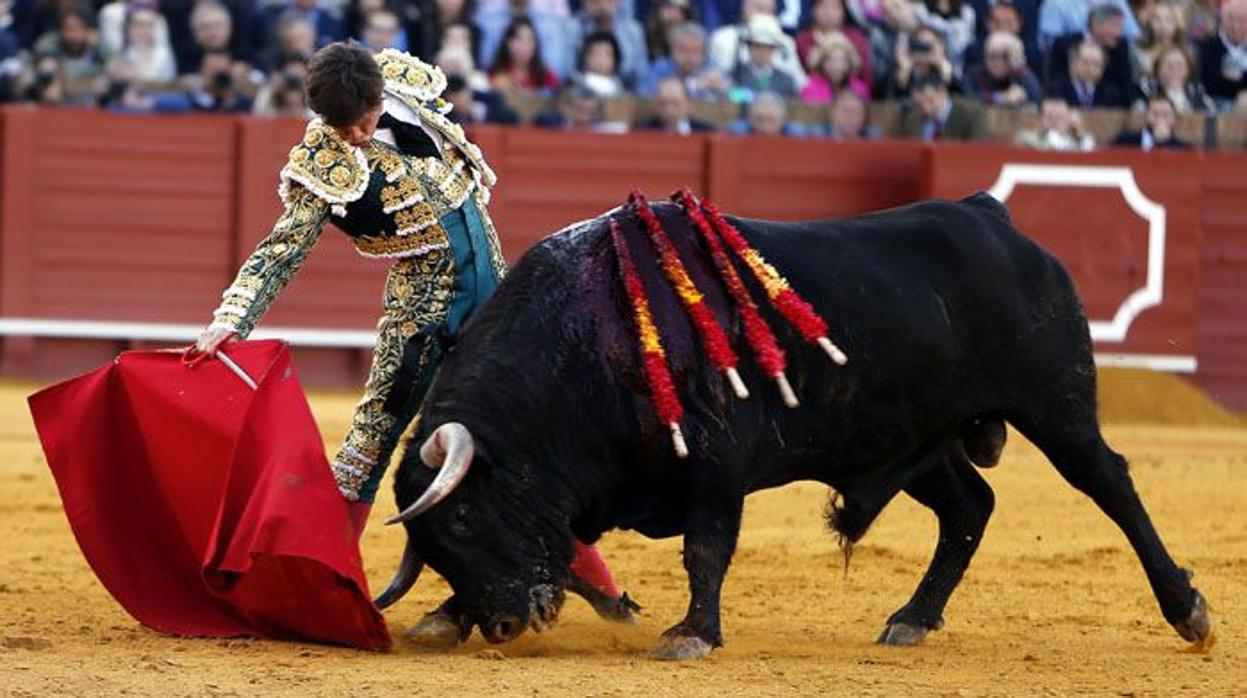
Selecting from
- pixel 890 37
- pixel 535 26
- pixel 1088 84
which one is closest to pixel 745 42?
pixel 890 37

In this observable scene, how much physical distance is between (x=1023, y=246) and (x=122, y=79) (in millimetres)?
6673

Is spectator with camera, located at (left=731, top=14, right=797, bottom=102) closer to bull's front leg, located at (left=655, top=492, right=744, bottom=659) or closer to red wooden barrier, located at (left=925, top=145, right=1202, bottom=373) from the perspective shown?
red wooden barrier, located at (left=925, top=145, right=1202, bottom=373)

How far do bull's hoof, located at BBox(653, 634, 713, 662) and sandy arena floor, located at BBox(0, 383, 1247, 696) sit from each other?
45 mm

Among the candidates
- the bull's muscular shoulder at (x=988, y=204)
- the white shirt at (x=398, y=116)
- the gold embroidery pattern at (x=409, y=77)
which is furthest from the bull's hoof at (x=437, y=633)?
the bull's muscular shoulder at (x=988, y=204)

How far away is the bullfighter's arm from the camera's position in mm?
4965

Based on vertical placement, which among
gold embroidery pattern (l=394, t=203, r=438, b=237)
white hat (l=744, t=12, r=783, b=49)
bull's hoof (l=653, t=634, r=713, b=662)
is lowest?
bull's hoof (l=653, t=634, r=713, b=662)

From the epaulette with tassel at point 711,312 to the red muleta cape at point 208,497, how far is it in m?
0.75

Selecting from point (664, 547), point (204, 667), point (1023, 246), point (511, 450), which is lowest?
point (664, 547)

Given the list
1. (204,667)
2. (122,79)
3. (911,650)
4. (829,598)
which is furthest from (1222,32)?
(204,667)

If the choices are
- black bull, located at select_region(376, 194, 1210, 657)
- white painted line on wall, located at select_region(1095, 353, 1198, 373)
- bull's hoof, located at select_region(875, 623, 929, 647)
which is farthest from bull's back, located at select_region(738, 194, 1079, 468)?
white painted line on wall, located at select_region(1095, 353, 1198, 373)

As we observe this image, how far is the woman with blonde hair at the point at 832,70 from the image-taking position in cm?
1143

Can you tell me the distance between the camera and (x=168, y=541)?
5.20 meters

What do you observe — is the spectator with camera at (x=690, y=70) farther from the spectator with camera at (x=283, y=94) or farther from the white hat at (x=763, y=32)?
the spectator with camera at (x=283, y=94)

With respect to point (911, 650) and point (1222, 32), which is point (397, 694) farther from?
point (1222, 32)
